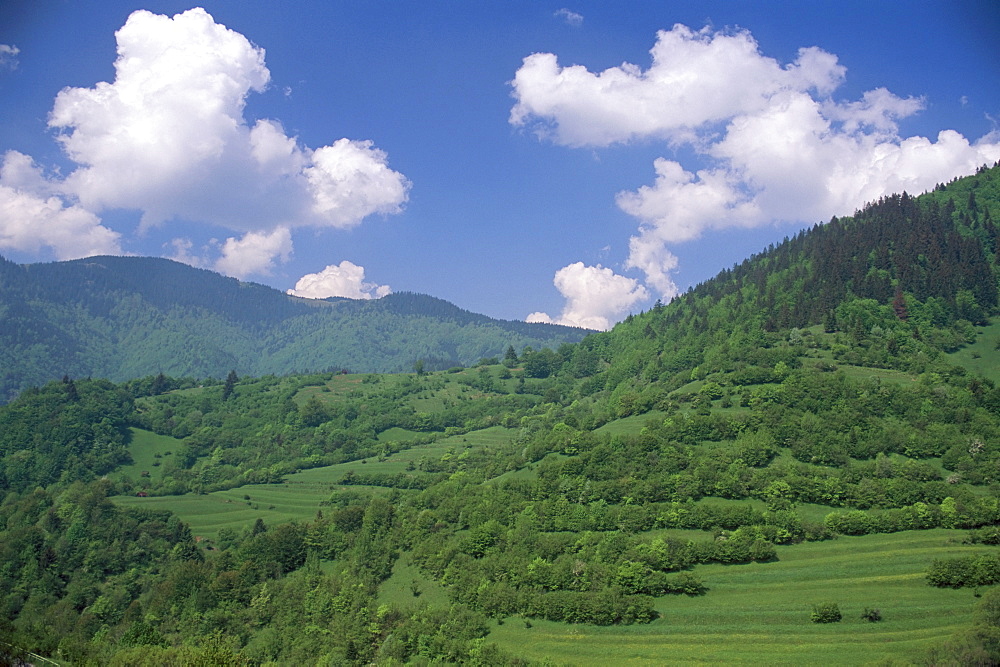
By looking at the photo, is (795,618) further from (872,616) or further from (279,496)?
(279,496)

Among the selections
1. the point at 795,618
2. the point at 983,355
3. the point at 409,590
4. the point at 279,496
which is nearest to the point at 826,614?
the point at 795,618

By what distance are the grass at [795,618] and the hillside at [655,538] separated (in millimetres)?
314

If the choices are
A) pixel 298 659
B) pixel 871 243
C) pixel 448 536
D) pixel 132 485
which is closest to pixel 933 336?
pixel 871 243

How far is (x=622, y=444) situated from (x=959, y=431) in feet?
174

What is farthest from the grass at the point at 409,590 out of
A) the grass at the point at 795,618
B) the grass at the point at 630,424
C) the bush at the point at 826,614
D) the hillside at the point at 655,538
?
the grass at the point at 630,424

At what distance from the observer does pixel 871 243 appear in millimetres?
187750

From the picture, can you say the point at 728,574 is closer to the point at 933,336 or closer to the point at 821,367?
the point at 821,367

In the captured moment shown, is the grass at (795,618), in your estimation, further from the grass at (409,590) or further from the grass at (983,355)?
the grass at (983,355)

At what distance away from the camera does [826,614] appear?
68875mm

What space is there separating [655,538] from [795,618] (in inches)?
818

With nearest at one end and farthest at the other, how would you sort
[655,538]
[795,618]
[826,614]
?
1. [826,614]
2. [795,618]
3. [655,538]

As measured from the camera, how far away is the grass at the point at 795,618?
211 ft

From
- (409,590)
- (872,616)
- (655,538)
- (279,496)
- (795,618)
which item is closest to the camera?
(872,616)

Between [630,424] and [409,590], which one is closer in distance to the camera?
[409,590]
